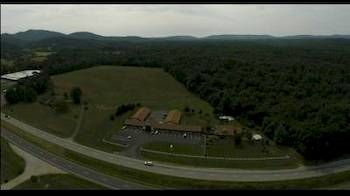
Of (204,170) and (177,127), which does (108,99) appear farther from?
(204,170)

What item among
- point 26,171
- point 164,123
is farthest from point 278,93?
point 26,171

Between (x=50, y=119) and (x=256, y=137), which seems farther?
(x=256, y=137)

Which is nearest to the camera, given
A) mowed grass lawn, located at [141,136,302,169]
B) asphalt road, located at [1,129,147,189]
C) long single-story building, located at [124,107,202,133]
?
asphalt road, located at [1,129,147,189]

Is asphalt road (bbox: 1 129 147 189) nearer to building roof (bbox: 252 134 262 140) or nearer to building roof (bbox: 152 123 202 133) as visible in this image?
building roof (bbox: 152 123 202 133)

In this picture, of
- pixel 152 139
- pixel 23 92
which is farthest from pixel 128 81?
pixel 23 92

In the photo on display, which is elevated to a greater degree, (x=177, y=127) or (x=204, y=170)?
(x=177, y=127)

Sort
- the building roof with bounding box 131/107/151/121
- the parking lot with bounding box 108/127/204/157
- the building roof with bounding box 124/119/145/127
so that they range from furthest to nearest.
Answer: the building roof with bounding box 131/107/151/121 < the building roof with bounding box 124/119/145/127 < the parking lot with bounding box 108/127/204/157

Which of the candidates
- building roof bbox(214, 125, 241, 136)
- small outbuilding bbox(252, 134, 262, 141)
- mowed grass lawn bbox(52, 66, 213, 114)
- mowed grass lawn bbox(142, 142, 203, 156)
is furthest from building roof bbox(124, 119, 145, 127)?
small outbuilding bbox(252, 134, 262, 141)
